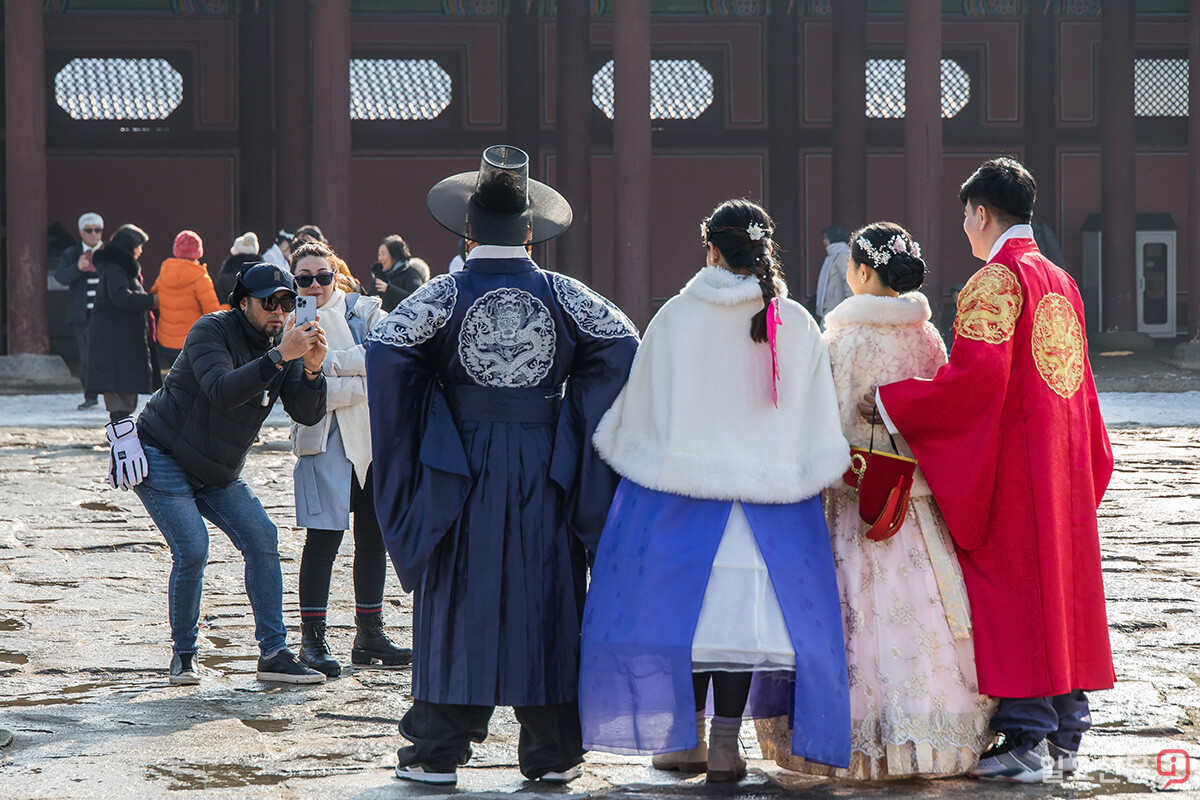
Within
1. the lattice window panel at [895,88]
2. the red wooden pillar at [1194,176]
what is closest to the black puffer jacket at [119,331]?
the lattice window panel at [895,88]

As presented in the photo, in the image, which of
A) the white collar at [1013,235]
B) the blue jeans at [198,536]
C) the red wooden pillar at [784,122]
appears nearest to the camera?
the white collar at [1013,235]

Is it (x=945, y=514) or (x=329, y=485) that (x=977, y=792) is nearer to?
(x=945, y=514)

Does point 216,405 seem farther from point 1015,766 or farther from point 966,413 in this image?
point 1015,766

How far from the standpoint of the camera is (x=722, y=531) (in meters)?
3.42

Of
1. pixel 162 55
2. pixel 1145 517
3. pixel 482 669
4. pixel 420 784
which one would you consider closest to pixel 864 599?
pixel 482 669

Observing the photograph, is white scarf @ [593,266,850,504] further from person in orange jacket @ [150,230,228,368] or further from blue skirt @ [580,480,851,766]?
person in orange jacket @ [150,230,228,368]

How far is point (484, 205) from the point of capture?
12.0 feet

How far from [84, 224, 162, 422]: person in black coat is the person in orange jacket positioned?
0.62m

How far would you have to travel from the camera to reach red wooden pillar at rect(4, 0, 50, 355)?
1279 cm

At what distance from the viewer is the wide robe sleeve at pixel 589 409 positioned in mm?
3574

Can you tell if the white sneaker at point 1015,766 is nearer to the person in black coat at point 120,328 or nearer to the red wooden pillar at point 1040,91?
the person in black coat at point 120,328

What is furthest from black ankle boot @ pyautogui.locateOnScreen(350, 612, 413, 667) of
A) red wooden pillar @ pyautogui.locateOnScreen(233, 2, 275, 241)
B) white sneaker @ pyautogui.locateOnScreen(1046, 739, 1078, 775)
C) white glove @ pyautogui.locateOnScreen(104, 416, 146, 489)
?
red wooden pillar @ pyautogui.locateOnScreen(233, 2, 275, 241)

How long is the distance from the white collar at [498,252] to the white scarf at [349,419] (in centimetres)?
115

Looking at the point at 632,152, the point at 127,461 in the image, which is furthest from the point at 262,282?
the point at 632,152
